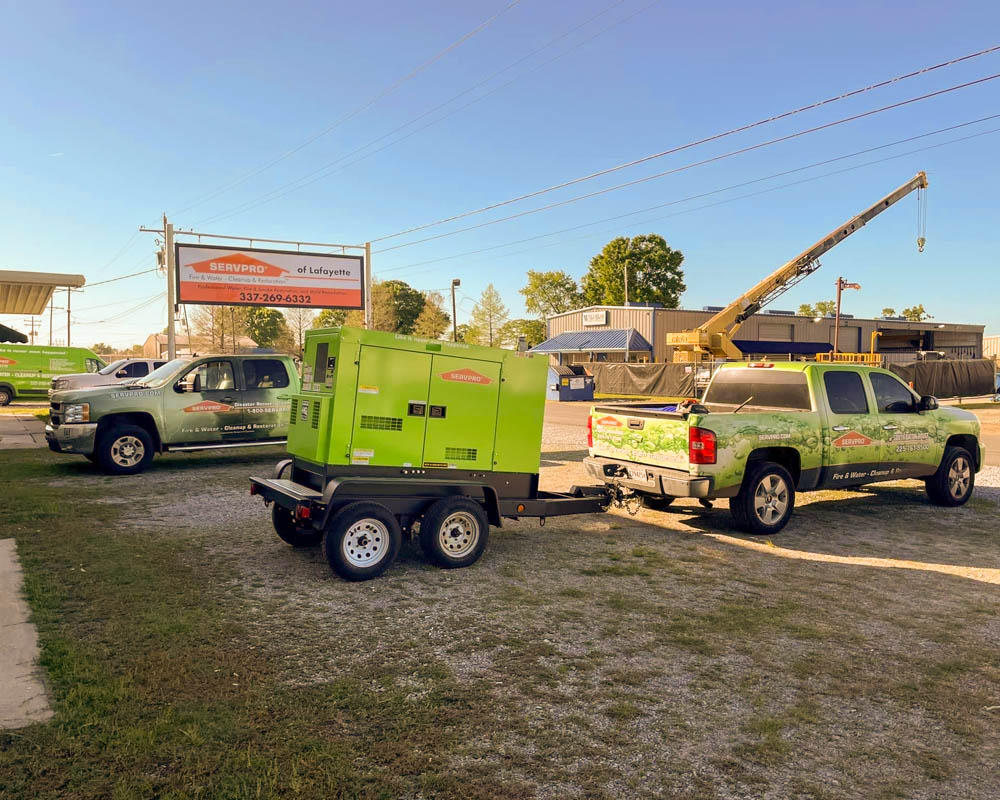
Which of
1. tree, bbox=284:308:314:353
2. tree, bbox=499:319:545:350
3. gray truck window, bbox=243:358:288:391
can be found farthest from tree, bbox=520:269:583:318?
gray truck window, bbox=243:358:288:391

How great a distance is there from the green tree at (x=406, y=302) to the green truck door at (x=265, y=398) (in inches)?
3175

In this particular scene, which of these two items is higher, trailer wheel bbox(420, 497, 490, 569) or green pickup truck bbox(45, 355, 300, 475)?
green pickup truck bbox(45, 355, 300, 475)

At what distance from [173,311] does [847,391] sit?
2633 cm

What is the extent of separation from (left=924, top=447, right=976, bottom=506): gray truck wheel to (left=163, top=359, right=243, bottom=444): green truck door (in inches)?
467

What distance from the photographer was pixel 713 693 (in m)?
4.52

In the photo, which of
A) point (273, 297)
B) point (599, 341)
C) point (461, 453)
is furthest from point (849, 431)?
point (599, 341)

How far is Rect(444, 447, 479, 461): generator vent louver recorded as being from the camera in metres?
7.28

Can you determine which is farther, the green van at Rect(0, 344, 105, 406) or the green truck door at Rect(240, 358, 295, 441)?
the green van at Rect(0, 344, 105, 406)

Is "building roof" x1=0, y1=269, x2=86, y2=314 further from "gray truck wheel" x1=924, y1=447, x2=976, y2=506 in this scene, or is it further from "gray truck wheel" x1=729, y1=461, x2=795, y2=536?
"gray truck wheel" x1=924, y1=447, x2=976, y2=506

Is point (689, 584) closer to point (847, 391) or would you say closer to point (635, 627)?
point (635, 627)

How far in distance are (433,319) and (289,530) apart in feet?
258

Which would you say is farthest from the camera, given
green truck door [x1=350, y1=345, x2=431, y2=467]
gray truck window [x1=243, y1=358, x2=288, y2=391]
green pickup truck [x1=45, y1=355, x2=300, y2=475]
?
gray truck window [x1=243, y1=358, x2=288, y2=391]

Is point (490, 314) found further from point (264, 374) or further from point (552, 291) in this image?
point (264, 374)

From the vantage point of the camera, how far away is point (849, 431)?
9352 millimetres
